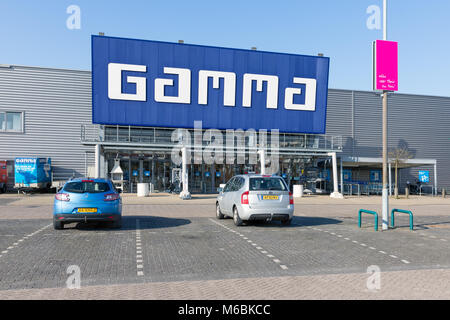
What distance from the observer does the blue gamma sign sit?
87.7 ft

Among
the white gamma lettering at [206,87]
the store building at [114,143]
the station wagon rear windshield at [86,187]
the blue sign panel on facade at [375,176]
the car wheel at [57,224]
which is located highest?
the white gamma lettering at [206,87]

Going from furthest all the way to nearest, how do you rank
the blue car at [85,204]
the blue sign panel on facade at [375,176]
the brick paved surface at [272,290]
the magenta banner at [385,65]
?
the blue sign panel on facade at [375,176]
the magenta banner at [385,65]
the blue car at [85,204]
the brick paved surface at [272,290]

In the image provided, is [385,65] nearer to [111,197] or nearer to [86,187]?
[111,197]

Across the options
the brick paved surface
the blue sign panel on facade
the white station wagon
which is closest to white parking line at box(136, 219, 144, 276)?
the brick paved surface

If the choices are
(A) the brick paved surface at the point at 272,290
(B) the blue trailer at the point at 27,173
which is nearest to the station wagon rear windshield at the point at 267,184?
(A) the brick paved surface at the point at 272,290

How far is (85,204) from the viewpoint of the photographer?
34.8 feet

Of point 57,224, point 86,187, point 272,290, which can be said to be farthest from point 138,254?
point 57,224

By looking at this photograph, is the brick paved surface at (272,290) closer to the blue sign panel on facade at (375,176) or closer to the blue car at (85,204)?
the blue car at (85,204)

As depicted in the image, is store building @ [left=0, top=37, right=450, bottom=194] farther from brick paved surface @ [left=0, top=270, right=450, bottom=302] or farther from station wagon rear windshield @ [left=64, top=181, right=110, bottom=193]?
brick paved surface @ [left=0, top=270, right=450, bottom=302]

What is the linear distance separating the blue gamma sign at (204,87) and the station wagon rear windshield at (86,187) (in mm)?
16655

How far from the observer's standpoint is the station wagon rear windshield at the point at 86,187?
10852 mm

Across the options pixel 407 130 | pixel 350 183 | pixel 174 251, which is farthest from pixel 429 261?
pixel 407 130

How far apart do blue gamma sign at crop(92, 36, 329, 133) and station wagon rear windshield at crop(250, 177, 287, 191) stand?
1696 centimetres

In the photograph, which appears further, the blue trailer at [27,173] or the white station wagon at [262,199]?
the blue trailer at [27,173]
